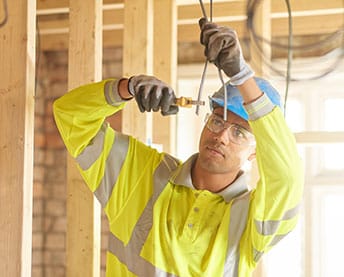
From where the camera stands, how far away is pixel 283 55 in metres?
4.00

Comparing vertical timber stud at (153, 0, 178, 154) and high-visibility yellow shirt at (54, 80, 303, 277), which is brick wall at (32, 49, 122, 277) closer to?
vertical timber stud at (153, 0, 178, 154)

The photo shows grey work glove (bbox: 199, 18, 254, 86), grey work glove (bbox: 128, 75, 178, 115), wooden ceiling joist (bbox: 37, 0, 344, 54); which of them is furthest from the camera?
wooden ceiling joist (bbox: 37, 0, 344, 54)

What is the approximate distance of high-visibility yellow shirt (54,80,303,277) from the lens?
5.59ft

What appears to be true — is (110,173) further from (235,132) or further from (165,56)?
(165,56)

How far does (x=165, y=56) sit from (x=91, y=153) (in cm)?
119

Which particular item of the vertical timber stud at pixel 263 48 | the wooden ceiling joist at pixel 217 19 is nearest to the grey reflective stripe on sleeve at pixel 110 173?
the vertical timber stud at pixel 263 48

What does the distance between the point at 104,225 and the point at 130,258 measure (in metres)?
2.56

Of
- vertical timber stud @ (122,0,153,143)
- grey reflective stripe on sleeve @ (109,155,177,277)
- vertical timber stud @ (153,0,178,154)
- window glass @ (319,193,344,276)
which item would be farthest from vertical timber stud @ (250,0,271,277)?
window glass @ (319,193,344,276)

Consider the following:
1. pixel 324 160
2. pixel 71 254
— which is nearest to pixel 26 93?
pixel 71 254

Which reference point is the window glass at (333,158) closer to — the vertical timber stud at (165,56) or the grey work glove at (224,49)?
the vertical timber stud at (165,56)

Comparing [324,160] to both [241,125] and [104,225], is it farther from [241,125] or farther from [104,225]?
→ [241,125]

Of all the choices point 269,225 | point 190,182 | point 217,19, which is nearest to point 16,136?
point 190,182

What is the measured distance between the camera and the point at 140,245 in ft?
5.74

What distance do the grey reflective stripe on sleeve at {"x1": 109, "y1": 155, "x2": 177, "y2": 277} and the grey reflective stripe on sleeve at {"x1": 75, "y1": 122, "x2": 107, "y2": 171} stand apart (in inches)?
7.6
